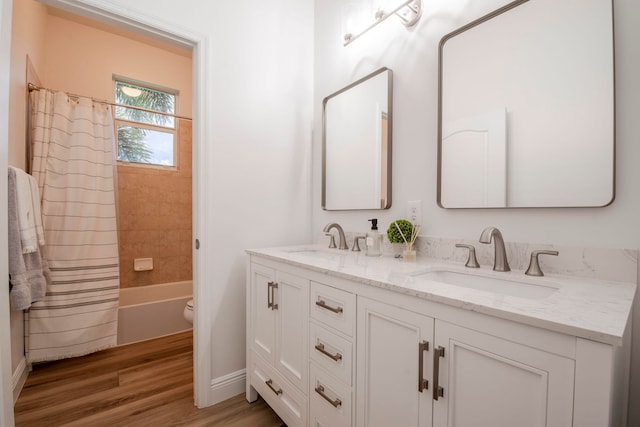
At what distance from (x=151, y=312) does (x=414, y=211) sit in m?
2.45

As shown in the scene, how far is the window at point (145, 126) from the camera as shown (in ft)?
9.46

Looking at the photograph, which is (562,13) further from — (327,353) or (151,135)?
(151,135)

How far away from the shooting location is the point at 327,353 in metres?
1.12

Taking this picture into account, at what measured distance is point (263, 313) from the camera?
5.12 ft

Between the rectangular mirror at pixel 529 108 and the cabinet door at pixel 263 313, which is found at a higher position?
the rectangular mirror at pixel 529 108

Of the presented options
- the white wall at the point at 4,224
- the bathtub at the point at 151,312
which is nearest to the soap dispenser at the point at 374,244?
the white wall at the point at 4,224

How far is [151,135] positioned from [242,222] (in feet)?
6.36

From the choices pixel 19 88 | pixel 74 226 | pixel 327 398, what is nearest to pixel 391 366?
pixel 327 398

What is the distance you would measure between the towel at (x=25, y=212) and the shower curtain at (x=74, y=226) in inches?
23.2

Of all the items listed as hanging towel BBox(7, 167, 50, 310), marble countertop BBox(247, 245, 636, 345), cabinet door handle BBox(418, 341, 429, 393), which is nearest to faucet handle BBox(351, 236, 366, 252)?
marble countertop BBox(247, 245, 636, 345)

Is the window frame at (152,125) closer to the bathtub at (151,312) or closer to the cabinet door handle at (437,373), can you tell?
the bathtub at (151,312)

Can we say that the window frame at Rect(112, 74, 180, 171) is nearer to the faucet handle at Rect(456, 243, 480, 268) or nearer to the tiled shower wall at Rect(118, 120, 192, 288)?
the tiled shower wall at Rect(118, 120, 192, 288)

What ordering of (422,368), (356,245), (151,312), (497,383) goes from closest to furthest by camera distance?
(497,383)
(422,368)
(356,245)
(151,312)

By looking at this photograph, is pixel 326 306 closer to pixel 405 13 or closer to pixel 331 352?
pixel 331 352
